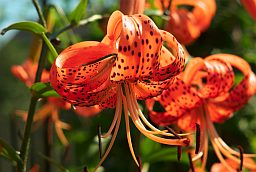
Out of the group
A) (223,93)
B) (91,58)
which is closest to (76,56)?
(91,58)

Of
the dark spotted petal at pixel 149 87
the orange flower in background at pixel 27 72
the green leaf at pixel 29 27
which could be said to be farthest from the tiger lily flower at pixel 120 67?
the orange flower in background at pixel 27 72

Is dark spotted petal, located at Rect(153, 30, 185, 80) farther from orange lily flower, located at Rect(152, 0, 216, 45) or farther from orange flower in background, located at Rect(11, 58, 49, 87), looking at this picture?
orange flower in background, located at Rect(11, 58, 49, 87)

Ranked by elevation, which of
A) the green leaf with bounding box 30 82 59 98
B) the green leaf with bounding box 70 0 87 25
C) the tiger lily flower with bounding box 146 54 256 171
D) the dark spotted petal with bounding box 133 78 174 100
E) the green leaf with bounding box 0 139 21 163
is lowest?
the tiger lily flower with bounding box 146 54 256 171

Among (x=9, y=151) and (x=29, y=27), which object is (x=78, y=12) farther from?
(x=9, y=151)

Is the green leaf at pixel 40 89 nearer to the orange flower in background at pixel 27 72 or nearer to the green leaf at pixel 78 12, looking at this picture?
the green leaf at pixel 78 12

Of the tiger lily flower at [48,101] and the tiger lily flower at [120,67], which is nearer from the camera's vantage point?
the tiger lily flower at [120,67]

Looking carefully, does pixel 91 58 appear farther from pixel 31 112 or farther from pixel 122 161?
pixel 122 161

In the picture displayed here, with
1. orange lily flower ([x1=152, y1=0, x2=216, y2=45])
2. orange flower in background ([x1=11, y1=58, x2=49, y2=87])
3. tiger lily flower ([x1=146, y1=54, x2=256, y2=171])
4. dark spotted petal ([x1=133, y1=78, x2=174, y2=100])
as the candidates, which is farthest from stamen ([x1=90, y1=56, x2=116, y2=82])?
orange flower in background ([x1=11, y1=58, x2=49, y2=87])
